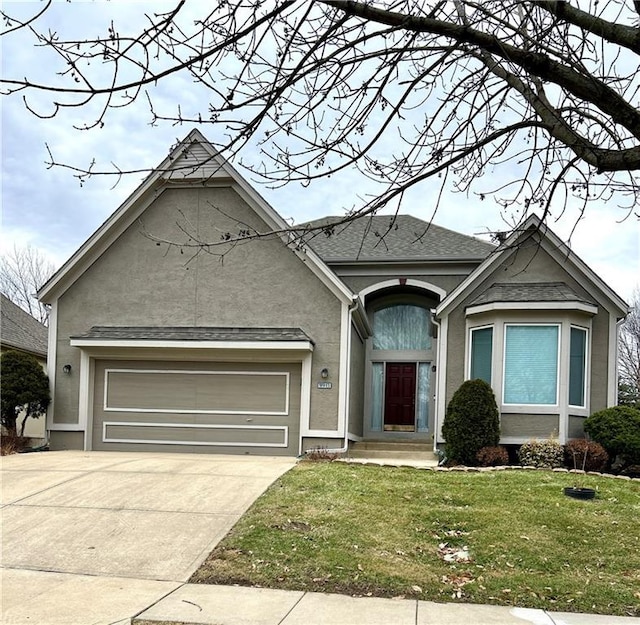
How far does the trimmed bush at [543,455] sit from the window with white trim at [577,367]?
120cm

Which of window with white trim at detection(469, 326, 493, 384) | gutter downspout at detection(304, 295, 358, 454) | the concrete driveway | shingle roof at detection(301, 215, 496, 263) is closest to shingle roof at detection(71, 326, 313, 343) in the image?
gutter downspout at detection(304, 295, 358, 454)

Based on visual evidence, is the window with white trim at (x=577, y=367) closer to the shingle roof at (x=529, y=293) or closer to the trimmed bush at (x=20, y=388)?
the shingle roof at (x=529, y=293)

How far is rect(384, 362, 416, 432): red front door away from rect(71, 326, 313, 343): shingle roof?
4.48m

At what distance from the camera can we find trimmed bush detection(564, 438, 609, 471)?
509 inches

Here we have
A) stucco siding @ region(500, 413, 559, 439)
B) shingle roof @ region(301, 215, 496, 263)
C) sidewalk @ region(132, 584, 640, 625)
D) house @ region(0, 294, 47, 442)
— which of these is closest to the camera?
sidewalk @ region(132, 584, 640, 625)

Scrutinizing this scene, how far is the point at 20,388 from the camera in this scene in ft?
47.9

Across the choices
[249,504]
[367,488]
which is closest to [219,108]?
[249,504]

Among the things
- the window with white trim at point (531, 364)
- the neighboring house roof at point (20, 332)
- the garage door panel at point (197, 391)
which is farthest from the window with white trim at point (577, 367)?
the neighboring house roof at point (20, 332)

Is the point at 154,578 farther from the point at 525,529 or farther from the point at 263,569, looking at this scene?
the point at 525,529

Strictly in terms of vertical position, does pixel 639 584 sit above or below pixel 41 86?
below

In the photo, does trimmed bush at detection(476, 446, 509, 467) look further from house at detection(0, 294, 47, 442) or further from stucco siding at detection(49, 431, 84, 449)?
house at detection(0, 294, 47, 442)

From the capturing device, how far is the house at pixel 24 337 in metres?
21.6

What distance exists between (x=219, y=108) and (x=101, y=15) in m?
1.26

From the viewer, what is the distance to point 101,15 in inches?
197
